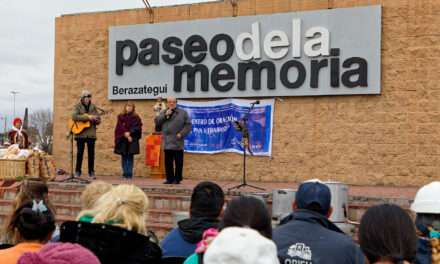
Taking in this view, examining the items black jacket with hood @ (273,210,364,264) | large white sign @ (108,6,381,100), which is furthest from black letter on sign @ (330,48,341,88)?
black jacket with hood @ (273,210,364,264)

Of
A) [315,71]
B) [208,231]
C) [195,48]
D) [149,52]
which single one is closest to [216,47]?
[195,48]

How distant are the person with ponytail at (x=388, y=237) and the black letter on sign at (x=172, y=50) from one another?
1087cm

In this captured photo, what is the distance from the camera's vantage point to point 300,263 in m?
3.12

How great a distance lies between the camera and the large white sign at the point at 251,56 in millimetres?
11336

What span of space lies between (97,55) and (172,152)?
4.53 metres

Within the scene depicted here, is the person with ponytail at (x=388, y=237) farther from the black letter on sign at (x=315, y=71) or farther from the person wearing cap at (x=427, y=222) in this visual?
the black letter on sign at (x=315, y=71)

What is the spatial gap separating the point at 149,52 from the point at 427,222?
10.8m

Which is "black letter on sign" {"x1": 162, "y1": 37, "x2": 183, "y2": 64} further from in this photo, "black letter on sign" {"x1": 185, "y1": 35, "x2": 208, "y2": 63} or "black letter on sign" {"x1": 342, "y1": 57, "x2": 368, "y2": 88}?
"black letter on sign" {"x1": 342, "y1": 57, "x2": 368, "y2": 88}

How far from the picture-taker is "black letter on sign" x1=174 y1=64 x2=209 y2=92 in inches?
500

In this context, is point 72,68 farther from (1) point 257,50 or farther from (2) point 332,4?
(2) point 332,4

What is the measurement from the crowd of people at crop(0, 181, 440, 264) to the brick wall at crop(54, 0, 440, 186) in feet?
26.7

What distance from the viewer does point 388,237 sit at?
2.28 metres

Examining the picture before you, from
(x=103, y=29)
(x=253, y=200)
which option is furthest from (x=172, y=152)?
(x=253, y=200)

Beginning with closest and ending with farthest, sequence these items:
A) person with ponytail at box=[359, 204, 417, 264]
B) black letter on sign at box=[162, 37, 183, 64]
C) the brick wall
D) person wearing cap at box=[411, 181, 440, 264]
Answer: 1. person with ponytail at box=[359, 204, 417, 264]
2. person wearing cap at box=[411, 181, 440, 264]
3. the brick wall
4. black letter on sign at box=[162, 37, 183, 64]
